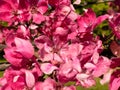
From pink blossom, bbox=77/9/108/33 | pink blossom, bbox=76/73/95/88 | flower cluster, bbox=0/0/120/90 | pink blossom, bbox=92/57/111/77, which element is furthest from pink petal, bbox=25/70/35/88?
pink blossom, bbox=77/9/108/33

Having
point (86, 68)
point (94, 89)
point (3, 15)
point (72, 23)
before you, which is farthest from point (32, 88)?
point (94, 89)

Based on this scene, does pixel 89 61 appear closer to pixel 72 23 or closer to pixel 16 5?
pixel 72 23

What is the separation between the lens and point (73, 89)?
54.9 inches

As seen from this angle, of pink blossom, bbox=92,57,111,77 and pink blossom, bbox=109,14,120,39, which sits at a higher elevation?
pink blossom, bbox=109,14,120,39

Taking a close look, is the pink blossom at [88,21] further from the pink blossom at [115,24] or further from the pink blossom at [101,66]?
the pink blossom at [101,66]

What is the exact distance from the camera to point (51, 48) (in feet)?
4.95

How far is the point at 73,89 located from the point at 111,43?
37 cm

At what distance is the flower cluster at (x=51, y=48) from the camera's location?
1376 mm

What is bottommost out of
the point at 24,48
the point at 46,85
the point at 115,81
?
the point at 115,81

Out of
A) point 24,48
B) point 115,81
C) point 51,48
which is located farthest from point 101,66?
point 24,48

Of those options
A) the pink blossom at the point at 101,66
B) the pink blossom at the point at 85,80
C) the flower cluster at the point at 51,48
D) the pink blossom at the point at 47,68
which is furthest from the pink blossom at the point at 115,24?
the pink blossom at the point at 47,68

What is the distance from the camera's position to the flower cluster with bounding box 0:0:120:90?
1.38 meters

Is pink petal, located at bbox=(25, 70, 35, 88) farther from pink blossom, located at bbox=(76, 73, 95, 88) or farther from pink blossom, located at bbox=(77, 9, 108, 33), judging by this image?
pink blossom, located at bbox=(77, 9, 108, 33)

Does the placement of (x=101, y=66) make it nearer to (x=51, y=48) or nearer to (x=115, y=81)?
(x=115, y=81)
